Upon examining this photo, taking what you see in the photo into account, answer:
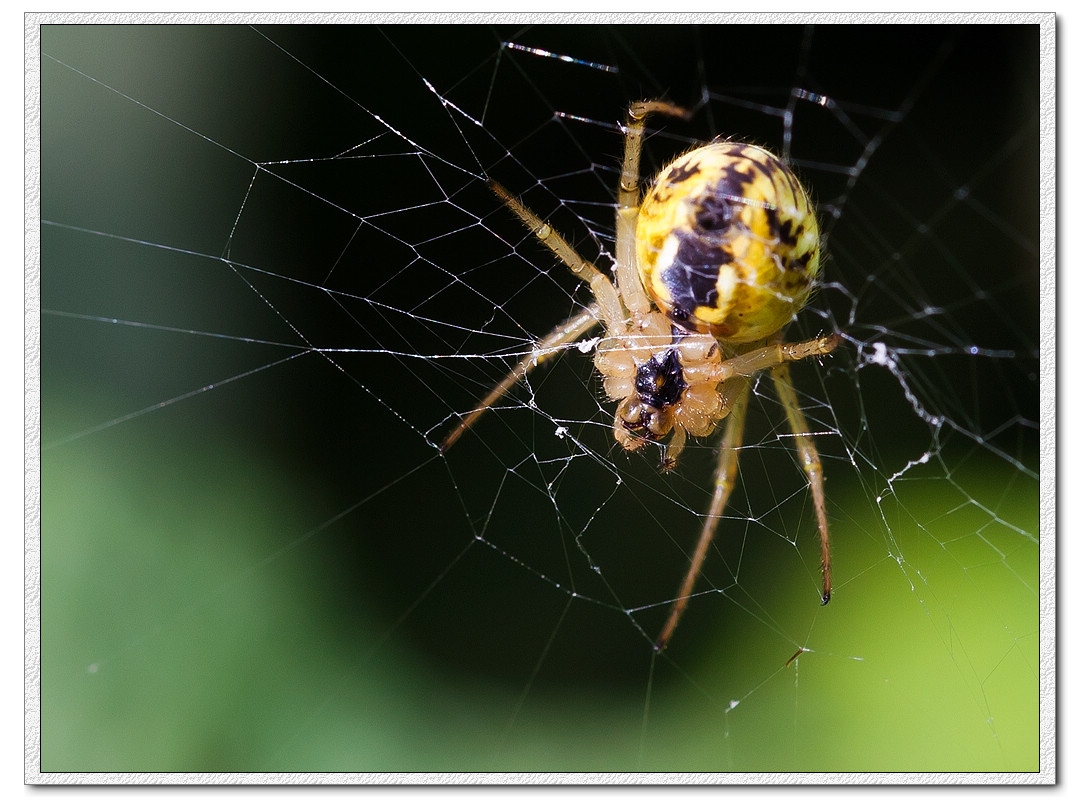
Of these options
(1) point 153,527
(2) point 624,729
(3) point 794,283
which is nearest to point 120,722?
(1) point 153,527

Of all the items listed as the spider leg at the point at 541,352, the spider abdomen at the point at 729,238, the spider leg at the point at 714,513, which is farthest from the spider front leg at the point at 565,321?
the spider leg at the point at 714,513

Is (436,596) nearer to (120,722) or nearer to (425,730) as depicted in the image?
(425,730)

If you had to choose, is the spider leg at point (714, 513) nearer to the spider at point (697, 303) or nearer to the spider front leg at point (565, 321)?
the spider at point (697, 303)

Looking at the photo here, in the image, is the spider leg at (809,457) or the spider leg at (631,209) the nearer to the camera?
the spider leg at (631,209)

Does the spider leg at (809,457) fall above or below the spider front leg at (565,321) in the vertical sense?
below

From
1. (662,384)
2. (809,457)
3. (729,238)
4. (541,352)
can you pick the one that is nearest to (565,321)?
(541,352)

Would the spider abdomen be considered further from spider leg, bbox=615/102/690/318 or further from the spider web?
the spider web

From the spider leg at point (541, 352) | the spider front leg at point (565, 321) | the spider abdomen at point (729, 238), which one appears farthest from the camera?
the spider leg at point (541, 352)

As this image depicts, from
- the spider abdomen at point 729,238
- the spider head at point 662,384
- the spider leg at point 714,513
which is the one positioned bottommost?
the spider leg at point 714,513

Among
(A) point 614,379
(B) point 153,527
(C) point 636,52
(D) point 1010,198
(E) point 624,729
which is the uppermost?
(C) point 636,52
